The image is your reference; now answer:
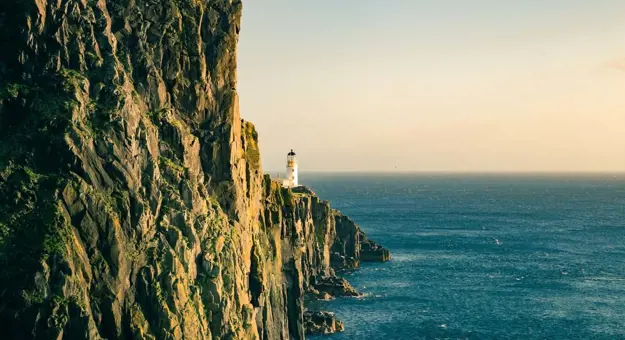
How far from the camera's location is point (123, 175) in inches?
2584

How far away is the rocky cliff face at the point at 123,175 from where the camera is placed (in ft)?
191

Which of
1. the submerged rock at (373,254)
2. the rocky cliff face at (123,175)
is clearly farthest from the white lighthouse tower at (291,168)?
the rocky cliff face at (123,175)

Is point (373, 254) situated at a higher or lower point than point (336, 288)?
higher

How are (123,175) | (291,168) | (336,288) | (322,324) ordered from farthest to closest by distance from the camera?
(291,168) → (336,288) → (322,324) → (123,175)

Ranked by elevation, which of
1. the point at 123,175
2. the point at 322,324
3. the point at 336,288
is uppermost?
the point at 123,175

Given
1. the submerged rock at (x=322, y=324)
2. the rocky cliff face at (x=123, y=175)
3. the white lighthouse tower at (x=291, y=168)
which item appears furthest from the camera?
the white lighthouse tower at (x=291, y=168)

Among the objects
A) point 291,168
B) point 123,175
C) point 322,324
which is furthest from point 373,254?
point 123,175

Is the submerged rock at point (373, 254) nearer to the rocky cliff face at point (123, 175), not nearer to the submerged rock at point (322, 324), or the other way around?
the submerged rock at point (322, 324)

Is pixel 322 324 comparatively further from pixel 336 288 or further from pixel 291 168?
pixel 291 168

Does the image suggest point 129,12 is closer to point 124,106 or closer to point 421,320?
point 124,106

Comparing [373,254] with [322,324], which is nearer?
[322,324]

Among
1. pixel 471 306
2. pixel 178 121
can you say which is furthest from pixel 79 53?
pixel 471 306

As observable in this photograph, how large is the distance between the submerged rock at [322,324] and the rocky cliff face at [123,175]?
27004 mm

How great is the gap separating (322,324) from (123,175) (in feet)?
206
